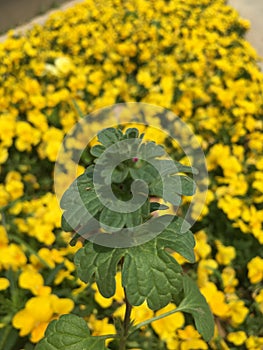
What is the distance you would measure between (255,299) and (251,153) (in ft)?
3.64

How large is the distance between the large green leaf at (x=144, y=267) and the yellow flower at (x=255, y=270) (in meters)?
1.34

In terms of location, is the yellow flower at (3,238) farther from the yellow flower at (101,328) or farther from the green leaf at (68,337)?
the green leaf at (68,337)

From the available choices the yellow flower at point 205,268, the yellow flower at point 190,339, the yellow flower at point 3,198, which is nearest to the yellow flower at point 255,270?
the yellow flower at point 205,268

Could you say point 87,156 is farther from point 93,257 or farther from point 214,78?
point 93,257

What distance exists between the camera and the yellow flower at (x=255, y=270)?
221cm

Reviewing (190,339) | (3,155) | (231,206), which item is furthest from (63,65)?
(190,339)

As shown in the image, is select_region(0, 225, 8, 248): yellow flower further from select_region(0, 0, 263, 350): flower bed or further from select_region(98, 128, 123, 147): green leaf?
select_region(98, 128, 123, 147): green leaf

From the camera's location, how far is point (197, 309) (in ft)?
4.17

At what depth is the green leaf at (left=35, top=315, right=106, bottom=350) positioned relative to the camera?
3.47 feet

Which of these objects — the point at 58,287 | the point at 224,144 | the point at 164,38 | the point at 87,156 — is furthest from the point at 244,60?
the point at 58,287

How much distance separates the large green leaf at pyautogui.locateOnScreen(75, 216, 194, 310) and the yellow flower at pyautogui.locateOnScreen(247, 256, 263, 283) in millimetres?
1338

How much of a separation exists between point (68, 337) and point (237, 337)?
1.14 meters

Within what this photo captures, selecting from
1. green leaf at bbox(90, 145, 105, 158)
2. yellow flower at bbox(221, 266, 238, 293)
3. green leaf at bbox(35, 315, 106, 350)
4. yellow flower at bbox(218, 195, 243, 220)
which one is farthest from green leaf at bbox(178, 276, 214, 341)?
yellow flower at bbox(218, 195, 243, 220)

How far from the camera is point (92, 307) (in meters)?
1.94
